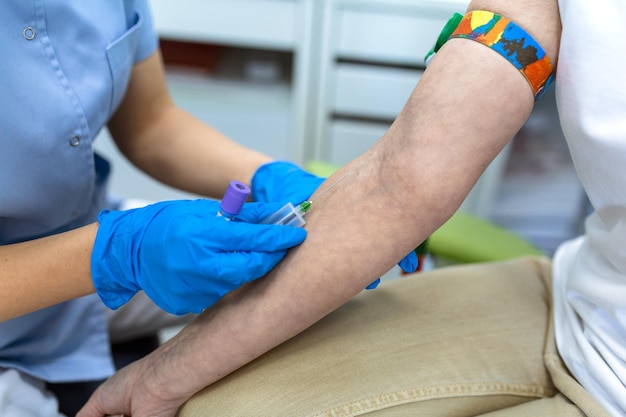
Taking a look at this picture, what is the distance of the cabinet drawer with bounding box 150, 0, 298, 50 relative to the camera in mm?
1897

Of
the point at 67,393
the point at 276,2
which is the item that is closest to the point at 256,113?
the point at 276,2

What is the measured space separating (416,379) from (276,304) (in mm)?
206

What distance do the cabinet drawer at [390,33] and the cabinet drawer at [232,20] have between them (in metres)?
0.17

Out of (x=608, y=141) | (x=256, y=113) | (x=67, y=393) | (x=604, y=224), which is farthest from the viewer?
(x=256, y=113)

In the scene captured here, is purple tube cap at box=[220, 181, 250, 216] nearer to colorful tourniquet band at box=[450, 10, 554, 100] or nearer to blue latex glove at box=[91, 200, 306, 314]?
blue latex glove at box=[91, 200, 306, 314]

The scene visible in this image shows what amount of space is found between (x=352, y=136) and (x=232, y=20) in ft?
1.72

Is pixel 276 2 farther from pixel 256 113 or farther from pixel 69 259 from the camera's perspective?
pixel 69 259

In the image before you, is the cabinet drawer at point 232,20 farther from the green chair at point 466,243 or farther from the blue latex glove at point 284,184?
the blue latex glove at point 284,184

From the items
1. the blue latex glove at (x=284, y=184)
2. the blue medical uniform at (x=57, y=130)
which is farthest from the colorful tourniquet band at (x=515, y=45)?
the blue medical uniform at (x=57, y=130)

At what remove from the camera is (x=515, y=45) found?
71cm

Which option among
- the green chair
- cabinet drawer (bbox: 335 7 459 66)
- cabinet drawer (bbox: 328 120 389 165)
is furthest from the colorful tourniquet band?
cabinet drawer (bbox: 328 120 389 165)

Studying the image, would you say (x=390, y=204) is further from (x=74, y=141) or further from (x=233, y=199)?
(x=74, y=141)

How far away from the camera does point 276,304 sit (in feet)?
2.46

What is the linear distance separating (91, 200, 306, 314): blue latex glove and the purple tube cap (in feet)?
0.05
